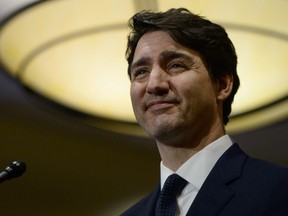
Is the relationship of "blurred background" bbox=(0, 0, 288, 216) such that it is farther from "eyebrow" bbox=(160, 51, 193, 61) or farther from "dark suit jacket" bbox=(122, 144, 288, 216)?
"dark suit jacket" bbox=(122, 144, 288, 216)

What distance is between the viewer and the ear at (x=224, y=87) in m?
1.38

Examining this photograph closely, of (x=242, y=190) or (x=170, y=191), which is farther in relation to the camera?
(x=170, y=191)

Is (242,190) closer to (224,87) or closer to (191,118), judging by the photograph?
(191,118)

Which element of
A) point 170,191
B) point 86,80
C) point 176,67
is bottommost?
point 86,80

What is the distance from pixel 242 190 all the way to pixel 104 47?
48.3 inches

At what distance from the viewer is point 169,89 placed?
1.26 metres

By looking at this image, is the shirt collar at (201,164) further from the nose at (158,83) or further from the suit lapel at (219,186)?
the nose at (158,83)

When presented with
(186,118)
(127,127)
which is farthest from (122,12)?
(127,127)

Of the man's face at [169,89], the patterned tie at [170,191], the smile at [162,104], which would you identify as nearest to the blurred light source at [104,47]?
the man's face at [169,89]

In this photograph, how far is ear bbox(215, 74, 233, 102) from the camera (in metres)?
1.38

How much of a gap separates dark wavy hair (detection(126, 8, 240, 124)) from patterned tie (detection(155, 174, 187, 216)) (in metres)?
0.24

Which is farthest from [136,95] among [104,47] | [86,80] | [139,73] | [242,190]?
[86,80]

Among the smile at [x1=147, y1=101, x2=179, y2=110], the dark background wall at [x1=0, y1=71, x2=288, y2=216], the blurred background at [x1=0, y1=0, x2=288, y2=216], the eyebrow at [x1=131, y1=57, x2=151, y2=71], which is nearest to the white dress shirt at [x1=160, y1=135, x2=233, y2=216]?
the smile at [x1=147, y1=101, x2=179, y2=110]

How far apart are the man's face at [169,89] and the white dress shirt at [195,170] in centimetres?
5
